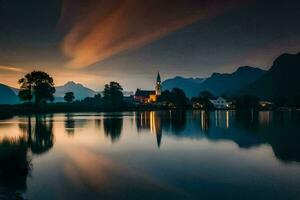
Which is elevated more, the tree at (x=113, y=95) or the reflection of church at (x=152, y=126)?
the tree at (x=113, y=95)

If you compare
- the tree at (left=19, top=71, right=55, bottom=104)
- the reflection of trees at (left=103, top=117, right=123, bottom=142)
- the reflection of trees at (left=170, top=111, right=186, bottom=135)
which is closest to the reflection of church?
the reflection of trees at (left=170, top=111, right=186, bottom=135)

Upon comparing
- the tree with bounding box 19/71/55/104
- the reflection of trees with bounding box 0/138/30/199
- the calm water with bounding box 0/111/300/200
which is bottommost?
the calm water with bounding box 0/111/300/200

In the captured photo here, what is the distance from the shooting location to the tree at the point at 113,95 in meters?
192

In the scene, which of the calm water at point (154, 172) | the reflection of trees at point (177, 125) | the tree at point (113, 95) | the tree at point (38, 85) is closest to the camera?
the calm water at point (154, 172)

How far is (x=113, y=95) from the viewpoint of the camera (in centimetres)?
19362

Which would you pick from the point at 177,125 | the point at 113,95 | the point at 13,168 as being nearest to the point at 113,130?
the point at 177,125

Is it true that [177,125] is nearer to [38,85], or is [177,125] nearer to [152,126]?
[152,126]

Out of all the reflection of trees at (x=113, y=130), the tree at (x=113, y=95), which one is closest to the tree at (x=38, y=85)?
the tree at (x=113, y=95)

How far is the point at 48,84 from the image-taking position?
141625 mm

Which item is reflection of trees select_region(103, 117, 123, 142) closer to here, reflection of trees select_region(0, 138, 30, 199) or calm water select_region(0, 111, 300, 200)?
calm water select_region(0, 111, 300, 200)

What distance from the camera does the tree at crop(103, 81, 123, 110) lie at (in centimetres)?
19175

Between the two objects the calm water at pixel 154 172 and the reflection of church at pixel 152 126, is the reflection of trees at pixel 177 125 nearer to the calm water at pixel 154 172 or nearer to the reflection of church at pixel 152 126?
the reflection of church at pixel 152 126

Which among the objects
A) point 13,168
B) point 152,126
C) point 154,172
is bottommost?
point 154,172

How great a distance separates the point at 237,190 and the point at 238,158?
1143 cm
